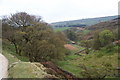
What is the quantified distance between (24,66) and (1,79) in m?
3.47

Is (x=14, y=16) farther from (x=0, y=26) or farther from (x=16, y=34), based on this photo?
(x=16, y=34)

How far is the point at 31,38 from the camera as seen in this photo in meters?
31.4

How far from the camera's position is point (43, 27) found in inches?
1315

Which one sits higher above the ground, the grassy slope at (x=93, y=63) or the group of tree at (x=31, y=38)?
the group of tree at (x=31, y=38)

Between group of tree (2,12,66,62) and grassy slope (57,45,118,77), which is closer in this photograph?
group of tree (2,12,66,62)

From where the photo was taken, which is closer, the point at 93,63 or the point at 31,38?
the point at 31,38

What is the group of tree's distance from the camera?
29.4m

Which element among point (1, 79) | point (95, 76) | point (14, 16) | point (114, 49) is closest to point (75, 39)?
point (114, 49)

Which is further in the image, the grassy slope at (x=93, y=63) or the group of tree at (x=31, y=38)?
the grassy slope at (x=93, y=63)

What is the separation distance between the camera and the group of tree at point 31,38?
1157 inches

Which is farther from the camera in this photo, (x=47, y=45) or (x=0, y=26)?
(x=0, y=26)

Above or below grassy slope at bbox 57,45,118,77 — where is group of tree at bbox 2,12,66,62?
above

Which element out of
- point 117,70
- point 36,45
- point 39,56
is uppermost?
point 36,45

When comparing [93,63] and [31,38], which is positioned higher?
[31,38]
